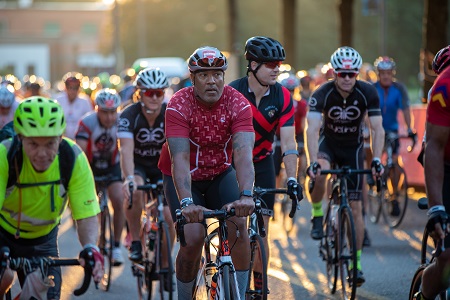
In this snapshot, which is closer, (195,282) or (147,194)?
(195,282)

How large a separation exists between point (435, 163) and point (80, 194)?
1.99 meters

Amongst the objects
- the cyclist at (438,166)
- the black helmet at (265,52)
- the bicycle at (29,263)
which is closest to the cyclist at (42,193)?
the bicycle at (29,263)

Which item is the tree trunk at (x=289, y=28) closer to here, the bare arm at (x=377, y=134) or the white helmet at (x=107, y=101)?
the white helmet at (x=107, y=101)

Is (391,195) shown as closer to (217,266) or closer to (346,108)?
(346,108)

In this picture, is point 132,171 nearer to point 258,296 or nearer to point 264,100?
point 264,100

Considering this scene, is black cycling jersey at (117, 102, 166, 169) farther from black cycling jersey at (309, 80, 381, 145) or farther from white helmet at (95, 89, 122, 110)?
black cycling jersey at (309, 80, 381, 145)

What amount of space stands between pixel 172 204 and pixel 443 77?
7.85ft

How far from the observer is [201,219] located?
6.31m

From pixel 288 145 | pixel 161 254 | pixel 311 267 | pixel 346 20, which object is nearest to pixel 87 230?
pixel 288 145

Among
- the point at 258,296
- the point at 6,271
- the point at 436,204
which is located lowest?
the point at 258,296

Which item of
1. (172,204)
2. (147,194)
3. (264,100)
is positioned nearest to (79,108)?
(147,194)

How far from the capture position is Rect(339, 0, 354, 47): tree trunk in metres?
27.6

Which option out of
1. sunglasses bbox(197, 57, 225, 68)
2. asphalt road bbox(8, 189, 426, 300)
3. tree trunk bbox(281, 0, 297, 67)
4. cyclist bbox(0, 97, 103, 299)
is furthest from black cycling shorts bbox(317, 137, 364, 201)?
tree trunk bbox(281, 0, 297, 67)

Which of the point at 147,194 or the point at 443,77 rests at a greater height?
the point at 443,77
